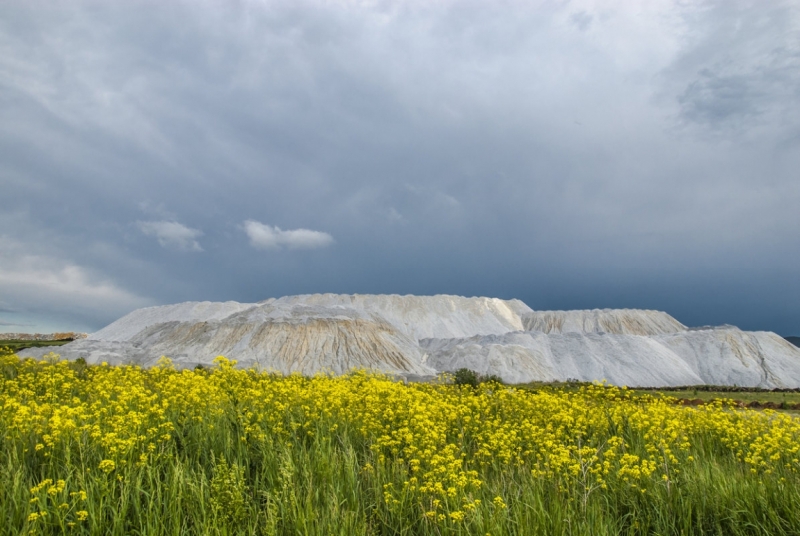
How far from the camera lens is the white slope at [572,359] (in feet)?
208

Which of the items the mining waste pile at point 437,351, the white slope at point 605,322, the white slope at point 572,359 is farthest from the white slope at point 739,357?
the white slope at point 605,322

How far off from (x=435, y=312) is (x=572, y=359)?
34.5 m

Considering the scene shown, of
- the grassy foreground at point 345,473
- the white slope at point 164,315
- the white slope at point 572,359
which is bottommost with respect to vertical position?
the grassy foreground at point 345,473

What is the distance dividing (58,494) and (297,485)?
294 centimetres

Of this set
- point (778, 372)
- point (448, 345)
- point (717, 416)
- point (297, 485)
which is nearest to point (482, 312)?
point (448, 345)

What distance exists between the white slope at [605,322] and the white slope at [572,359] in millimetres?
25265

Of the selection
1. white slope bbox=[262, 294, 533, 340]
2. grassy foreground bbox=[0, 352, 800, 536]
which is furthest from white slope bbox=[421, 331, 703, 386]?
grassy foreground bbox=[0, 352, 800, 536]

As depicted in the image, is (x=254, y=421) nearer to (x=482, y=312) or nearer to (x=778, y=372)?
(x=778, y=372)

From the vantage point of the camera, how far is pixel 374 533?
6.97 metres

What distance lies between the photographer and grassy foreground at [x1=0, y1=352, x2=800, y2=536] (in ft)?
21.5

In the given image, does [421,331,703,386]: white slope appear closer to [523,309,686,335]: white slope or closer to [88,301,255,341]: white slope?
[523,309,686,335]: white slope

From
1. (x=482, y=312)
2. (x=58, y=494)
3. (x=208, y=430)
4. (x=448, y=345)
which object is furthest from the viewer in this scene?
(x=482, y=312)

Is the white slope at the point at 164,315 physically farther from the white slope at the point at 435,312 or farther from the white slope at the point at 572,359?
the white slope at the point at 572,359

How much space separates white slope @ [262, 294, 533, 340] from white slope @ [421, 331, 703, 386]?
18.3 m
